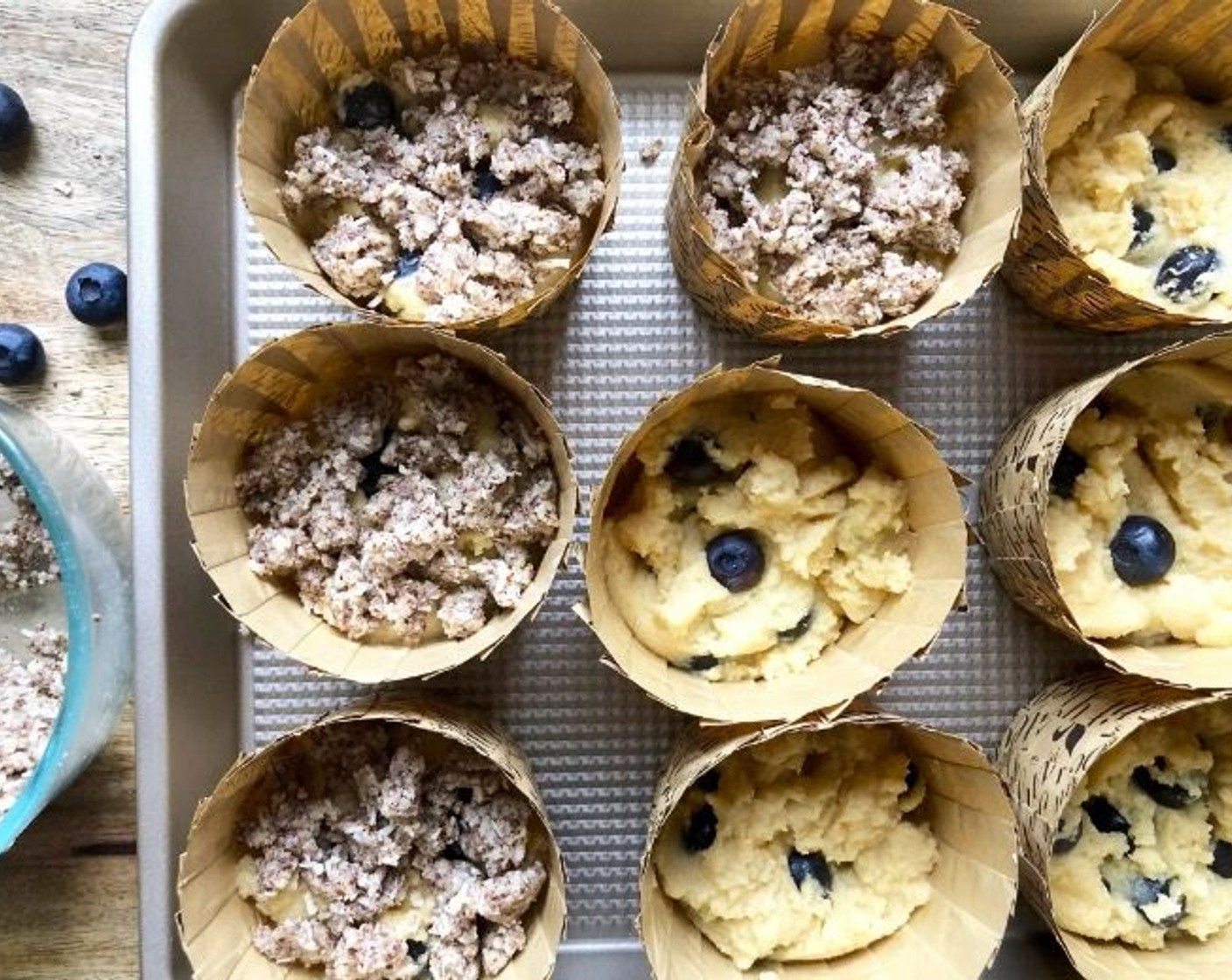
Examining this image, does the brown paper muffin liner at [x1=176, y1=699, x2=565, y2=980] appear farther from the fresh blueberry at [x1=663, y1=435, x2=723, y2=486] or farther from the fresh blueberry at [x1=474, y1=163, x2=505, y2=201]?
the fresh blueberry at [x1=474, y1=163, x2=505, y2=201]

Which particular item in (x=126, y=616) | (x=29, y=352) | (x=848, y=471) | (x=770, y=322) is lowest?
(x=126, y=616)

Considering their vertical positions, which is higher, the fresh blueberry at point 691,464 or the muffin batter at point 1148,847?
the fresh blueberry at point 691,464

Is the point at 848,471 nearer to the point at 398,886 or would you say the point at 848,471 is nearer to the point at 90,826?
the point at 398,886

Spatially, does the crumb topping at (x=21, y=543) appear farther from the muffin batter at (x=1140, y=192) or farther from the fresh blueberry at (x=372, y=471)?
the muffin batter at (x=1140, y=192)

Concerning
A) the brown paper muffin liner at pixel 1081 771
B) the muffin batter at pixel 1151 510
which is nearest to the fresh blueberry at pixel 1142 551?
the muffin batter at pixel 1151 510

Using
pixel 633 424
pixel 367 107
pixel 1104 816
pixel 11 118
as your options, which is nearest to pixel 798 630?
pixel 633 424

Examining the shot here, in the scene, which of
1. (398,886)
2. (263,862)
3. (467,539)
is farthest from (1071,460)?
(263,862)

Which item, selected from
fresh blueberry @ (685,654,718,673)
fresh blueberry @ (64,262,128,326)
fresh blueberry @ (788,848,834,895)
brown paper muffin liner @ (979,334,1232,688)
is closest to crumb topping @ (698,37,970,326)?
brown paper muffin liner @ (979,334,1232,688)
